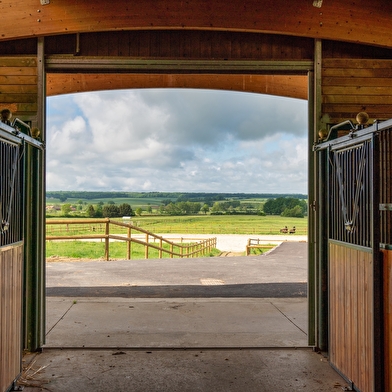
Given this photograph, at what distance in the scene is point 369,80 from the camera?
3822mm

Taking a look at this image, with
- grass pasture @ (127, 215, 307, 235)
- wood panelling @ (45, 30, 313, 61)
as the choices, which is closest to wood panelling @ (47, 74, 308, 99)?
wood panelling @ (45, 30, 313, 61)

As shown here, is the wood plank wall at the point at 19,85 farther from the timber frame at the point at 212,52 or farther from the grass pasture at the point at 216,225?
the grass pasture at the point at 216,225

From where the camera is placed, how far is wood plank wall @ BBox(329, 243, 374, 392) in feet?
8.45

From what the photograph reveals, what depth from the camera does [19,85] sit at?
148 inches

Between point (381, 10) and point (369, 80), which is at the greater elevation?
point (381, 10)

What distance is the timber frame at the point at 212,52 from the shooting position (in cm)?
367

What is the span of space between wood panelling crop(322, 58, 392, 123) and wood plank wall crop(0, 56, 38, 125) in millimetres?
2428

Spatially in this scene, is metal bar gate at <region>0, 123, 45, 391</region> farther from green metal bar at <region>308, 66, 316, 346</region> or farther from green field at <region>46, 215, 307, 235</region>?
green field at <region>46, 215, 307, 235</region>

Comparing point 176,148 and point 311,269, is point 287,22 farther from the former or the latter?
point 176,148

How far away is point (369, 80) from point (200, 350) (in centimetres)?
266

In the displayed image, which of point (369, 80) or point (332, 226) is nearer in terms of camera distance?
point (332, 226)

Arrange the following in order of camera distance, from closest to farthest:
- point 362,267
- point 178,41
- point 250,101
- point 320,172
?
point 362,267
point 320,172
point 178,41
point 250,101

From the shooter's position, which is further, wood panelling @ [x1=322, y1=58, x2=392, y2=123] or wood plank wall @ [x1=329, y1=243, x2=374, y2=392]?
wood panelling @ [x1=322, y1=58, x2=392, y2=123]

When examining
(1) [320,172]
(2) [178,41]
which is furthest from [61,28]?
(1) [320,172]
